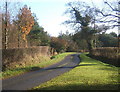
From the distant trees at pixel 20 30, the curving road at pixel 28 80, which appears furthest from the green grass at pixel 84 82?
the distant trees at pixel 20 30

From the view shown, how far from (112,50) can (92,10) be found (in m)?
17.8

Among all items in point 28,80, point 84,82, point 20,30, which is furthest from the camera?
point 20,30

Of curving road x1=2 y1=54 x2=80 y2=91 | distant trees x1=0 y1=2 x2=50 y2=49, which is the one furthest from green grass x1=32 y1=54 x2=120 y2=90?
distant trees x1=0 y1=2 x2=50 y2=49

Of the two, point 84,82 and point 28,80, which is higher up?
point 84,82

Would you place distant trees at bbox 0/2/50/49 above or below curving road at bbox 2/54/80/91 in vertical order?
above

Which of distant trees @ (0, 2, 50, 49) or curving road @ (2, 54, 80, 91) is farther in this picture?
distant trees @ (0, 2, 50, 49)

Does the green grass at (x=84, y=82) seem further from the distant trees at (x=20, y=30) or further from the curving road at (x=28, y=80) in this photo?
the distant trees at (x=20, y=30)

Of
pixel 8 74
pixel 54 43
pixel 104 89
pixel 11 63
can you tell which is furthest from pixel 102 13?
pixel 54 43

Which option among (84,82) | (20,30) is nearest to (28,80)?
(84,82)

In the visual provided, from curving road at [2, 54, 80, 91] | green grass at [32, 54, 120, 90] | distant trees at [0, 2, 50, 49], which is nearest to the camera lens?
A: green grass at [32, 54, 120, 90]

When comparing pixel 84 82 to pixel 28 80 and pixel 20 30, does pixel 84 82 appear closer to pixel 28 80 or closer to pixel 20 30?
pixel 28 80

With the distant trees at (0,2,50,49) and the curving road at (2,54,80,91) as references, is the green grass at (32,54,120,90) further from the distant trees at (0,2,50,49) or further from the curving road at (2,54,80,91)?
the distant trees at (0,2,50,49)

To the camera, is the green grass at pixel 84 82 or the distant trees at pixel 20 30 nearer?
the green grass at pixel 84 82

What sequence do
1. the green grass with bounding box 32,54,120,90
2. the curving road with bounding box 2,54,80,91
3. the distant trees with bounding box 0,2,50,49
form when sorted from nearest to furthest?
the green grass with bounding box 32,54,120,90
the curving road with bounding box 2,54,80,91
the distant trees with bounding box 0,2,50,49
